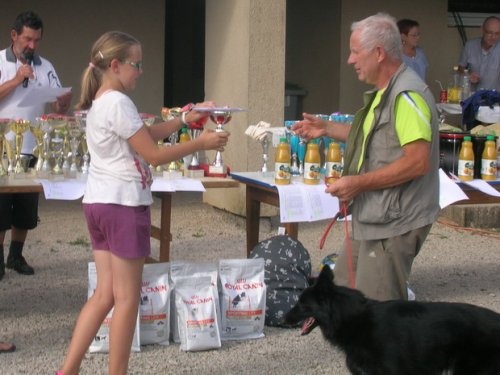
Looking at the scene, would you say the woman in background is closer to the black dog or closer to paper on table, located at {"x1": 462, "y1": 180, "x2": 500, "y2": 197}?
paper on table, located at {"x1": 462, "y1": 180, "x2": 500, "y2": 197}

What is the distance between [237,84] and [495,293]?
323 centimetres

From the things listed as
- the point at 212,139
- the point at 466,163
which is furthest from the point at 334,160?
the point at 212,139

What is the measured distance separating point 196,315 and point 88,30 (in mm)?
6301

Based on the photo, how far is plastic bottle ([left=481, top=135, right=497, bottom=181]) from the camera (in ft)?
20.1

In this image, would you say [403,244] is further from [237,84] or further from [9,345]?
[237,84]

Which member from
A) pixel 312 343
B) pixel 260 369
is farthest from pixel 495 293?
pixel 260 369

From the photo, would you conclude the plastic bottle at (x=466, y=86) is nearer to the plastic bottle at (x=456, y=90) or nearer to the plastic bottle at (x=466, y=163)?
the plastic bottle at (x=456, y=90)

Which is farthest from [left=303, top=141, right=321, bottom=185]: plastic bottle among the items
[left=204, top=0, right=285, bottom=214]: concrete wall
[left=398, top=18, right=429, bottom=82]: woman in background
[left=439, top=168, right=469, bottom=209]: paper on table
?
[left=398, top=18, right=429, bottom=82]: woman in background

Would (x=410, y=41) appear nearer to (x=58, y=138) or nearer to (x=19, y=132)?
(x=58, y=138)

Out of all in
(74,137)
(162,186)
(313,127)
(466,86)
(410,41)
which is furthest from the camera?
(466,86)

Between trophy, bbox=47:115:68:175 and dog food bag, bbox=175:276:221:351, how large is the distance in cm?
113

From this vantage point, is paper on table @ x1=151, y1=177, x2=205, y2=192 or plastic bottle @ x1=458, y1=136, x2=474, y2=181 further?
plastic bottle @ x1=458, y1=136, x2=474, y2=181

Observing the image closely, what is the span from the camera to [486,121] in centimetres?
927

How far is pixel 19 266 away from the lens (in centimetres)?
698
